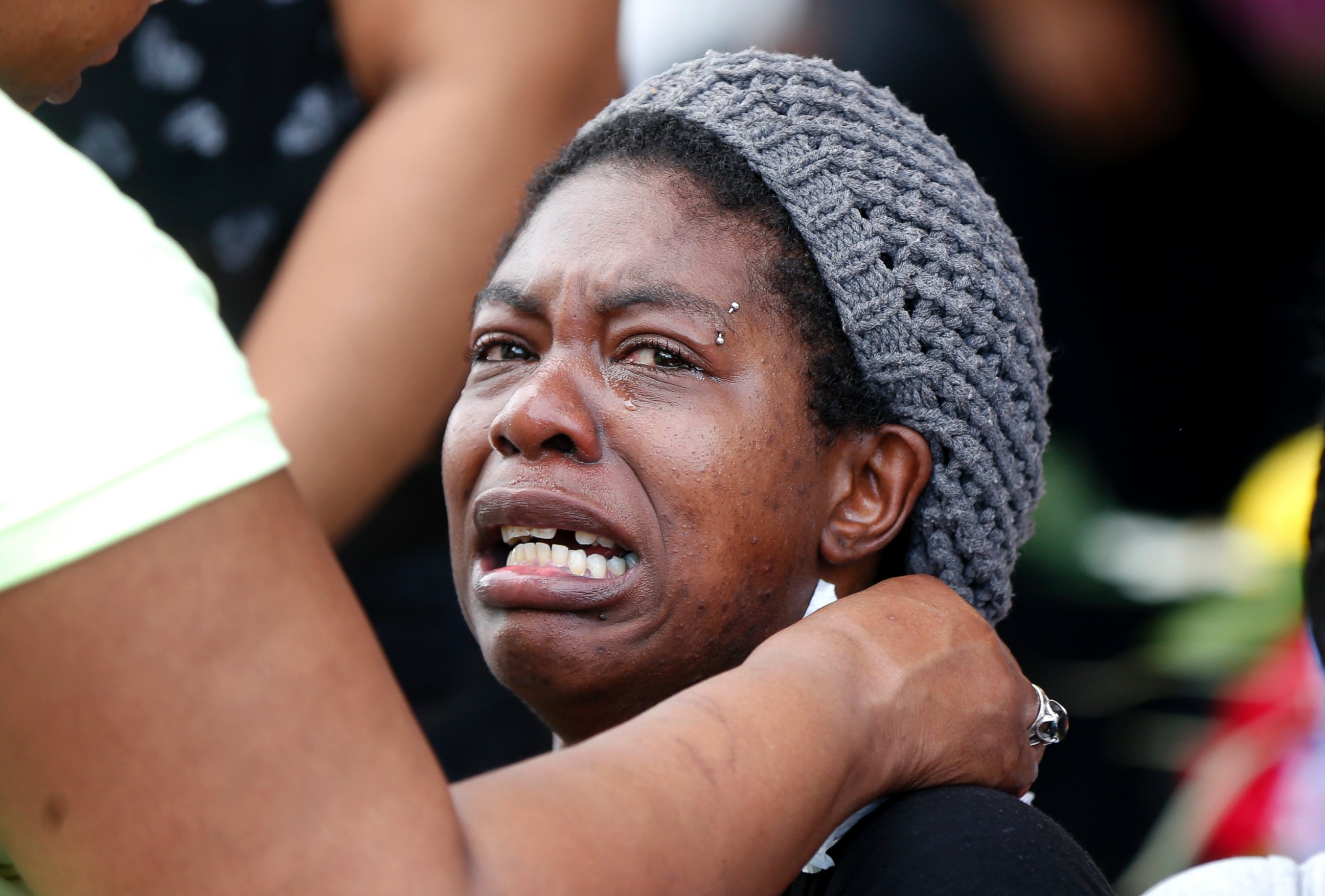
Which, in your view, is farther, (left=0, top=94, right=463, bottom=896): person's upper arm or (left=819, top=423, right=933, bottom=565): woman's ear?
(left=819, top=423, right=933, bottom=565): woman's ear

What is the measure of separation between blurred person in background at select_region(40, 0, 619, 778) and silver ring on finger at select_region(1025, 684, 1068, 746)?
1.36 m

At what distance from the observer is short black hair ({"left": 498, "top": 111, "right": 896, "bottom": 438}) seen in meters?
1.90

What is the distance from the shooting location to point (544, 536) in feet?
5.89

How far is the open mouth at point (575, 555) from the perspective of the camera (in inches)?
70.0

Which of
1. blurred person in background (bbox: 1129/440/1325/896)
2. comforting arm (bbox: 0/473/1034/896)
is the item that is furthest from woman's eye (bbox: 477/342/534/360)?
blurred person in background (bbox: 1129/440/1325/896)

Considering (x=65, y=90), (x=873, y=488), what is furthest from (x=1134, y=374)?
(x=65, y=90)

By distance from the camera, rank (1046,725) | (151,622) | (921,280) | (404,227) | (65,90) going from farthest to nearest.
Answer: (404,227) → (921,280) → (1046,725) → (65,90) → (151,622)

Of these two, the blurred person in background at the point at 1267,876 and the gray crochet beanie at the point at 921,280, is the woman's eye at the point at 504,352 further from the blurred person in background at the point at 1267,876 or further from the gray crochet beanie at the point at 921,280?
the blurred person in background at the point at 1267,876

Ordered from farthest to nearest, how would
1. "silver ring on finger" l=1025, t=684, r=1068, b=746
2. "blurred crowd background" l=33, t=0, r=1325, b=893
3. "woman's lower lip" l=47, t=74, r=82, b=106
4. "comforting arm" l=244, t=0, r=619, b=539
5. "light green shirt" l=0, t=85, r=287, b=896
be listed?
"blurred crowd background" l=33, t=0, r=1325, b=893 → "comforting arm" l=244, t=0, r=619, b=539 → "silver ring on finger" l=1025, t=684, r=1068, b=746 → "woman's lower lip" l=47, t=74, r=82, b=106 → "light green shirt" l=0, t=85, r=287, b=896

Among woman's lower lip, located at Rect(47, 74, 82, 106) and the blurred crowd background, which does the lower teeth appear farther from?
the blurred crowd background

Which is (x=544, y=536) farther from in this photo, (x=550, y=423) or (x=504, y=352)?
(x=504, y=352)

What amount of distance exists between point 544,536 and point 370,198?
1.07 metres

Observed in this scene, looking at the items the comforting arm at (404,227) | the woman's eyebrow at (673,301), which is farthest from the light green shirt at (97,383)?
the comforting arm at (404,227)

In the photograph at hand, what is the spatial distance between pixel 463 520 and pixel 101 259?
1105 millimetres
